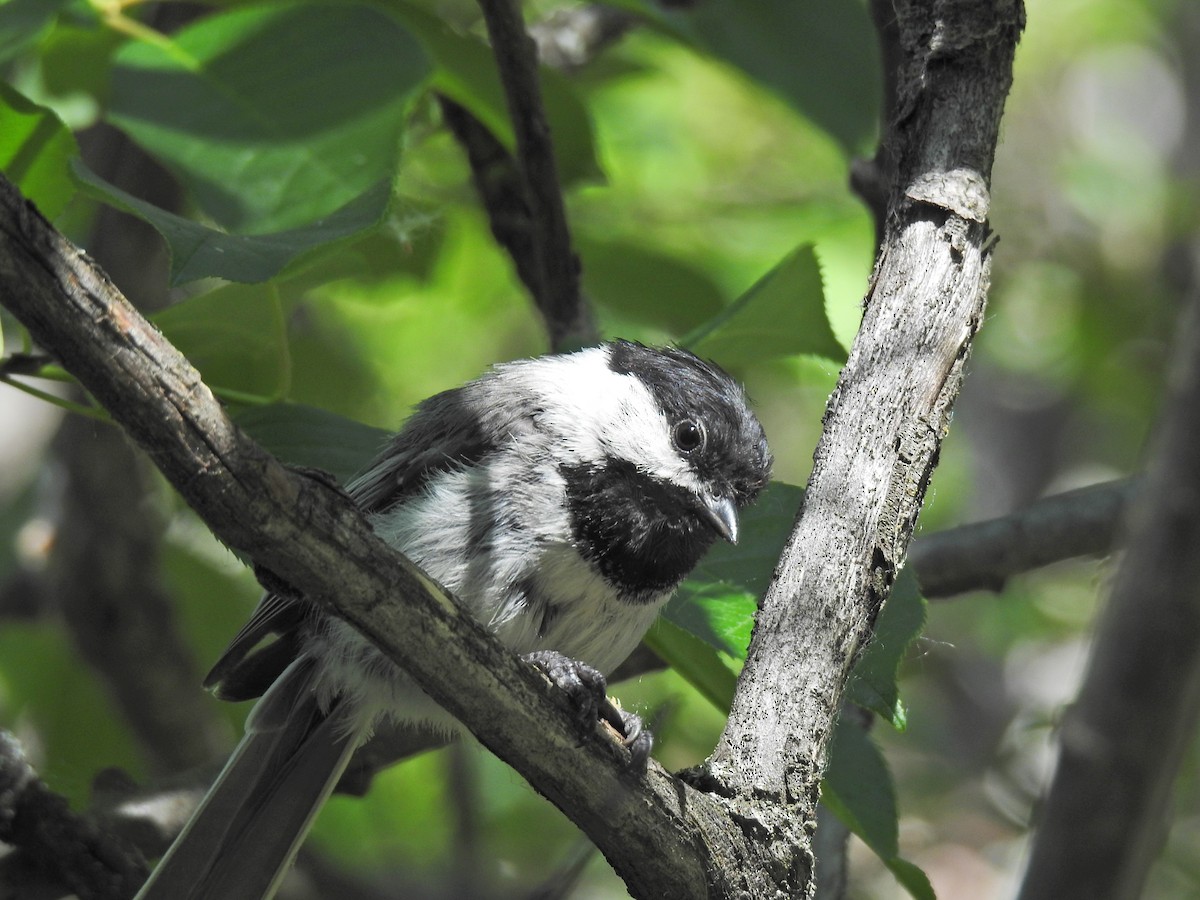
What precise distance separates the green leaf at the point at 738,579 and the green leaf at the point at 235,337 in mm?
822

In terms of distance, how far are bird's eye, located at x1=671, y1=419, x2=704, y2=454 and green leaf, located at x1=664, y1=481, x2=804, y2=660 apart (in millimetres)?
176

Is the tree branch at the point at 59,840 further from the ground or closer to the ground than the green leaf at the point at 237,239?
closer to the ground

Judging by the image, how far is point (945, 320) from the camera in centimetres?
174

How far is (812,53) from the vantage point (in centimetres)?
263

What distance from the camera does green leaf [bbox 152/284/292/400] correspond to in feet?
6.60

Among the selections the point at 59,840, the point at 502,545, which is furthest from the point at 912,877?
the point at 59,840

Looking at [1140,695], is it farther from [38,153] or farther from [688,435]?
[38,153]

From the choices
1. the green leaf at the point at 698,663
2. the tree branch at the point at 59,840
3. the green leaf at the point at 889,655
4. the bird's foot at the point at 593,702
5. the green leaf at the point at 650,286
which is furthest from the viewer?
the green leaf at the point at 650,286

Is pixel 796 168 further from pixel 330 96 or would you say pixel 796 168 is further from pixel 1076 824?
pixel 1076 824

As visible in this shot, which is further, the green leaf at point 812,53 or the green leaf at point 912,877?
the green leaf at point 812,53

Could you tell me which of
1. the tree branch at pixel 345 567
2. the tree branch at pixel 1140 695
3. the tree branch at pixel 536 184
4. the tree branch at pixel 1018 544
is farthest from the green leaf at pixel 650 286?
the tree branch at pixel 1140 695

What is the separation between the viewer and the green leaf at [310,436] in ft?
6.74

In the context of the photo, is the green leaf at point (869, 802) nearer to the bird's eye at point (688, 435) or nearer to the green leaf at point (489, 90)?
the bird's eye at point (688, 435)

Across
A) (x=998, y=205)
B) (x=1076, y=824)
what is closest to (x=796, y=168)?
(x=998, y=205)
